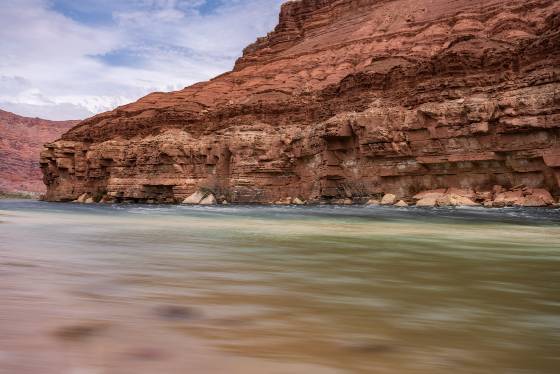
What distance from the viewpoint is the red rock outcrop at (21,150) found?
5909 inches

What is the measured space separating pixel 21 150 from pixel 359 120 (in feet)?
560

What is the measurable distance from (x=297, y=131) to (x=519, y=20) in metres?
22.6

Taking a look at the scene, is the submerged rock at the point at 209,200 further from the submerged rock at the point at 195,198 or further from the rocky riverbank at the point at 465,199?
the rocky riverbank at the point at 465,199

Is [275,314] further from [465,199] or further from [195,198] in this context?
[195,198]

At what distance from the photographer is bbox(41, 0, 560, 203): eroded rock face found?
99.8 ft

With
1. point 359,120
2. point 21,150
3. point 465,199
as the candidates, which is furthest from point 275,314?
point 21,150

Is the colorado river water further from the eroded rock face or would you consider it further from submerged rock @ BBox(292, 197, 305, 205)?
submerged rock @ BBox(292, 197, 305, 205)

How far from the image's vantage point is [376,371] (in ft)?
7.99

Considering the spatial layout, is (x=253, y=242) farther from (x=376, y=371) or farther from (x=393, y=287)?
(x=376, y=371)

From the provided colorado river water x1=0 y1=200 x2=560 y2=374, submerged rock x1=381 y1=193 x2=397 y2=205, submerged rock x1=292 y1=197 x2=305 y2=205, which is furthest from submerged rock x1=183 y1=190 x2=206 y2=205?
colorado river water x1=0 y1=200 x2=560 y2=374

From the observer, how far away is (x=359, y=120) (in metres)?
36.5

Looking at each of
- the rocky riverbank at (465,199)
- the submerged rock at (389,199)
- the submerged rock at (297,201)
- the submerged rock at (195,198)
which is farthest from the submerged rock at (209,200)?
the submerged rock at (389,199)

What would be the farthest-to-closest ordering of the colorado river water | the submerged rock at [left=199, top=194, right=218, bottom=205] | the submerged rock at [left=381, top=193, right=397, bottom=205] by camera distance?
the submerged rock at [left=199, top=194, right=218, bottom=205], the submerged rock at [left=381, top=193, right=397, bottom=205], the colorado river water

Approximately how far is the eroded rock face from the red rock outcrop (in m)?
99.2
